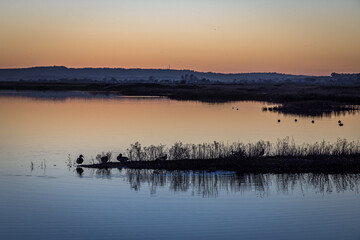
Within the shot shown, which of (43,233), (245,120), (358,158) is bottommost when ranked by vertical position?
(43,233)

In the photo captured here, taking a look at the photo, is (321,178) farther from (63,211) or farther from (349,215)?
(63,211)

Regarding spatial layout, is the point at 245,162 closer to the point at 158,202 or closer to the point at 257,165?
the point at 257,165

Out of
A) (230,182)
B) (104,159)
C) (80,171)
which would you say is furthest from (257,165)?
(80,171)

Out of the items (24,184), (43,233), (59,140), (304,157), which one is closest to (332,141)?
(304,157)

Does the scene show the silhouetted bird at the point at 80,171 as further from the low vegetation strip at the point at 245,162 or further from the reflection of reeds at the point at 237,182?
the reflection of reeds at the point at 237,182

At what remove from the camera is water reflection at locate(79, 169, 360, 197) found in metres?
17.1

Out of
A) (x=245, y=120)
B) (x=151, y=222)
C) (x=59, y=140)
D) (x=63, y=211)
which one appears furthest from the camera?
(x=245, y=120)

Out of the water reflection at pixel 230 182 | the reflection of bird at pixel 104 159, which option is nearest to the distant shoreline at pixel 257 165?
the reflection of bird at pixel 104 159

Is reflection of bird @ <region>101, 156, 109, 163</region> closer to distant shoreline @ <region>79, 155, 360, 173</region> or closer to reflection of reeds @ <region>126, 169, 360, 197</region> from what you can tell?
distant shoreline @ <region>79, 155, 360, 173</region>

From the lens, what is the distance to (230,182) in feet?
58.2

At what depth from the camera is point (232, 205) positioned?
1542cm

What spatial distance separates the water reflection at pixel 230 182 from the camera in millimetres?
17078

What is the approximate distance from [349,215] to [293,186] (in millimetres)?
3265

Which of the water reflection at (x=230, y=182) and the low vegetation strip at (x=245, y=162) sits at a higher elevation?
the low vegetation strip at (x=245, y=162)
